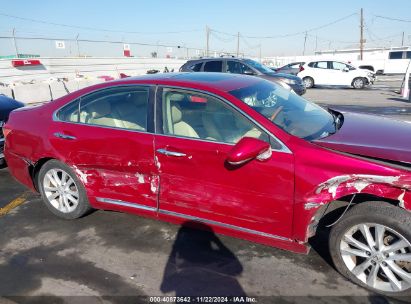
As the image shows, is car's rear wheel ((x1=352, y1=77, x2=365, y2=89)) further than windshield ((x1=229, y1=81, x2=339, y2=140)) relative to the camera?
Yes

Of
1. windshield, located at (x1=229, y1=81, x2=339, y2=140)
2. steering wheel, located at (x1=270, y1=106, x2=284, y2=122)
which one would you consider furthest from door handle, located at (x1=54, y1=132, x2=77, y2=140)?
steering wheel, located at (x1=270, y1=106, x2=284, y2=122)

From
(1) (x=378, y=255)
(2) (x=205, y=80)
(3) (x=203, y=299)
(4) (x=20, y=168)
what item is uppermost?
(2) (x=205, y=80)

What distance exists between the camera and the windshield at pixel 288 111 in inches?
121

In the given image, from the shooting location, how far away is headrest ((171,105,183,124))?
329 cm

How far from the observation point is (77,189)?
388 centimetres

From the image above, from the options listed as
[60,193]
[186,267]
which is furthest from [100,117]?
[186,267]

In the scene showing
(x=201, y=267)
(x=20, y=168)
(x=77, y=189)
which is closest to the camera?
(x=201, y=267)

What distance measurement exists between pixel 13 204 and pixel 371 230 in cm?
402

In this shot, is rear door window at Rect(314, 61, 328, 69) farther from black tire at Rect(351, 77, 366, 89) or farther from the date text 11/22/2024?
the date text 11/22/2024

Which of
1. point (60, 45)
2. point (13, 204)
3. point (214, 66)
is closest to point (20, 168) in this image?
point (13, 204)

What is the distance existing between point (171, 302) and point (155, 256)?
26.1 inches

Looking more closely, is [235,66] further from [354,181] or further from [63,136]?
[354,181]

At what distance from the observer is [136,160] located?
3359 mm

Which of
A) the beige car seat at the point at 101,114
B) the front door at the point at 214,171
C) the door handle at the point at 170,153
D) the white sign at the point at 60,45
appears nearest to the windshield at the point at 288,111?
the front door at the point at 214,171
